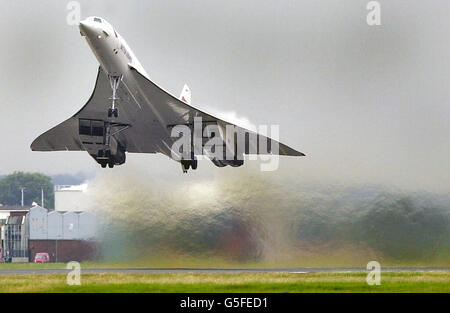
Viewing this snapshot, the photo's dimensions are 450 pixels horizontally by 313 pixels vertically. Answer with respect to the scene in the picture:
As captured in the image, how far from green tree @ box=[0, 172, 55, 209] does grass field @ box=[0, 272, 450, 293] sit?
8173mm

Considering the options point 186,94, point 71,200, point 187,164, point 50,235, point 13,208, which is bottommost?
point 50,235

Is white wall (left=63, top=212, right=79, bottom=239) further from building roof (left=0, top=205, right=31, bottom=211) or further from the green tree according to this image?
building roof (left=0, top=205, right=31, bottom=211)

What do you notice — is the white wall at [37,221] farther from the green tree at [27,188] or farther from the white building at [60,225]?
the green tree at [27,188]

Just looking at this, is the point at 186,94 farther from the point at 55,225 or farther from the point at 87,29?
the point at 87,29

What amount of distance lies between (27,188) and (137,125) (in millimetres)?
7426

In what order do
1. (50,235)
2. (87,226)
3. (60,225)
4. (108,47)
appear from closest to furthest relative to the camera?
1. (108,47)
2. (87,226)
3. (60,225)
4. (50,235)

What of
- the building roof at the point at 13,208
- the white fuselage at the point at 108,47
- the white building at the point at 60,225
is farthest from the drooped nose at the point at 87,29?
the building roof at the point at 13,208

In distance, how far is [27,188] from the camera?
30672mm

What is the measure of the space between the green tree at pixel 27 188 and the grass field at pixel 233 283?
322 inches

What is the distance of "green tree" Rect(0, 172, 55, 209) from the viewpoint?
95.2ft

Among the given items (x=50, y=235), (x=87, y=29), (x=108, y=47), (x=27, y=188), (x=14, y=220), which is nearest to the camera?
(x=87, y=29)

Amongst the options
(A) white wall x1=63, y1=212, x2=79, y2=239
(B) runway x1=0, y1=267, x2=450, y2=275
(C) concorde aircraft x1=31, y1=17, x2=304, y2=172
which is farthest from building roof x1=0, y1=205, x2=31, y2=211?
(B) runway x1=0, y1=267, x2=450, y2=275

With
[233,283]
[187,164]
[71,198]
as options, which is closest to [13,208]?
[71,198]
